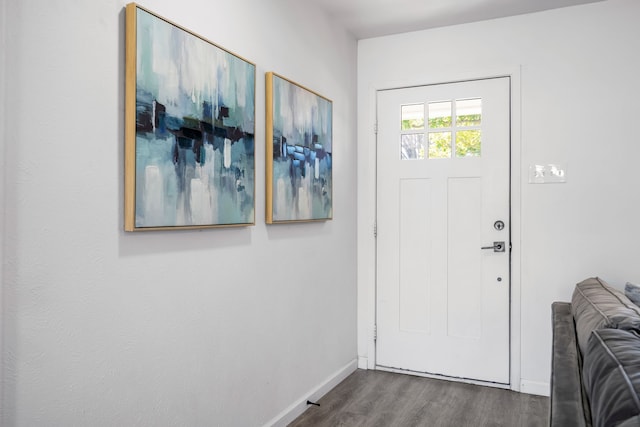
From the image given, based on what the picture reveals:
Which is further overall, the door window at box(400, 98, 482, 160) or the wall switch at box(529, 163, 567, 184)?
the door window at box(400, 98, 482, 160)

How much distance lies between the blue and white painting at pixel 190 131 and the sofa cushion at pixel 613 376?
1.35 m

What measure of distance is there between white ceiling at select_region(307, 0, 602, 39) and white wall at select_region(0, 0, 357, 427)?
55 centimetres

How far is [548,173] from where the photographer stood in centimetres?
298

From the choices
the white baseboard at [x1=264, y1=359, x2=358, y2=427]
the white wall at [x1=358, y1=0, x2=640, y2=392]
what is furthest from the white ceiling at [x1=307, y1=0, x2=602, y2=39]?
the white baseboard at [x1=264, y1=359, x2=358, y2=427]

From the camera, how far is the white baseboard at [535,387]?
2.97m

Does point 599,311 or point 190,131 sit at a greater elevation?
point 190,131

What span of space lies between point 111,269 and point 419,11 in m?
2.46

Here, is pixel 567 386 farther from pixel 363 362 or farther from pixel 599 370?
pixel 363 362

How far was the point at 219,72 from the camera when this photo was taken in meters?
1.97

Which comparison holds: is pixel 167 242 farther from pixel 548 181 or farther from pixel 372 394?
pixel 548 181

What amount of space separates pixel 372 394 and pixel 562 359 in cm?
177

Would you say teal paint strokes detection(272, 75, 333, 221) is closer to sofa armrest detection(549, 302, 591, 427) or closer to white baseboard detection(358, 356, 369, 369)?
white baseboard detection(358, 356, 369, 369)

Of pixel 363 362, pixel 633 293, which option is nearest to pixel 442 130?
pixel 633 293

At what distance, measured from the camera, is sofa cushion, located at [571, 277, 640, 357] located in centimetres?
128
